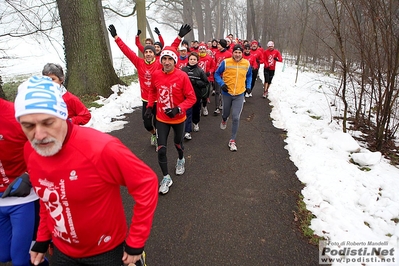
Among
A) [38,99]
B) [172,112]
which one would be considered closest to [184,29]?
[172,112]

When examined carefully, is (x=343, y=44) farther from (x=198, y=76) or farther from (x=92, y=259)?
(x=92, y=259)

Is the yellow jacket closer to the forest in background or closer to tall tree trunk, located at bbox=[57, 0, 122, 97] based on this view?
the forest in background

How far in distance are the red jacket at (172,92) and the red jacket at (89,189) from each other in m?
2.39

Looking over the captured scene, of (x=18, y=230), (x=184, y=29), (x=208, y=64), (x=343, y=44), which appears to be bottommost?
(x=18, y=230)

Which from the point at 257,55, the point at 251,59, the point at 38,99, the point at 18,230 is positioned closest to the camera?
the point at 38,99

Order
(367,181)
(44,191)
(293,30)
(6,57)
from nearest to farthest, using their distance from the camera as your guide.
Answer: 1. (44,191)
2. (367,181)
3. (6,57)
4. (293,30)

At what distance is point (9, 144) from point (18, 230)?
Answer: 74 cm

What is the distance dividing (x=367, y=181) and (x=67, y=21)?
30.1 ft

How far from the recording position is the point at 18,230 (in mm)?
1952

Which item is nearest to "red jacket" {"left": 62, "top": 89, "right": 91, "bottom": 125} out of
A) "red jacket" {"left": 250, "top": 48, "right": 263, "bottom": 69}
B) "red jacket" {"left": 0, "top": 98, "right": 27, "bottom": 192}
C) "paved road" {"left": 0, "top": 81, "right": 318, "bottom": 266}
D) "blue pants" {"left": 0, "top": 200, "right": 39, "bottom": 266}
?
"red jacket" {"left": 0, "top": 98, "right": 27, "bottom": 192}

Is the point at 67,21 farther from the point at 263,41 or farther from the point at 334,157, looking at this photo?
the point at 263,41

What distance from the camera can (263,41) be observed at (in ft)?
91.3

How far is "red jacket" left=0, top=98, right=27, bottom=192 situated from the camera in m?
2.03

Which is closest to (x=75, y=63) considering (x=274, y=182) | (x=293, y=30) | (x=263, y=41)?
(x=274, y=182)
